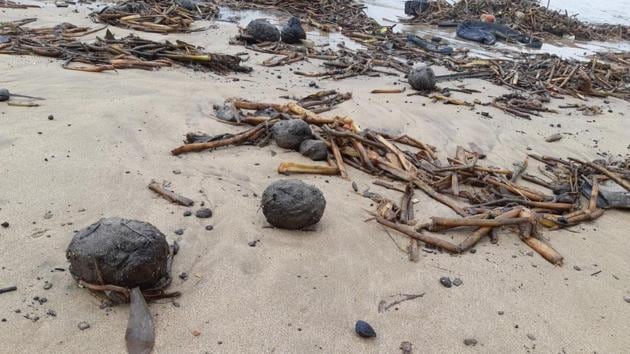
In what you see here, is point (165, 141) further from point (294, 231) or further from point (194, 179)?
point (294, 231)

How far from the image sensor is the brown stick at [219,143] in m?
4.68

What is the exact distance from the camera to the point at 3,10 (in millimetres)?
9930

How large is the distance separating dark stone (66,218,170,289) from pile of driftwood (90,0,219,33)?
26.4 ft

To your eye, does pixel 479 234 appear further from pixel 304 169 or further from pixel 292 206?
pixel 304 169

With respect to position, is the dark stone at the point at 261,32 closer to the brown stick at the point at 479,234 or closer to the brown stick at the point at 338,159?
the brown stick at the point at 338,159

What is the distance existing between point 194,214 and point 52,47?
208 inches

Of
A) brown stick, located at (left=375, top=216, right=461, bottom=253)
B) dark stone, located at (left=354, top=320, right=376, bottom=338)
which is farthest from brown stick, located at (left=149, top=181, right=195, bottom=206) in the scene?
dark stone, located at (left=354, top=320, right=376, bottom=338)

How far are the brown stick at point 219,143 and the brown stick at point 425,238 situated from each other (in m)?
Result: 1.83

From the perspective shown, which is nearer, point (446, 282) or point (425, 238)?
point (446, 282)

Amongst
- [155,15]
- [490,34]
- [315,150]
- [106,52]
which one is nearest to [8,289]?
[315,150]

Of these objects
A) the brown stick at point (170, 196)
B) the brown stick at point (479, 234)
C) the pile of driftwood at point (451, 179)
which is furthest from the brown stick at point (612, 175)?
the brown stick at point (170, 196)

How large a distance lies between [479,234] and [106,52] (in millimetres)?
6216

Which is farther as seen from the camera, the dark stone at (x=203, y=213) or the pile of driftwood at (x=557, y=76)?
the pile of driftwood at (x=557, y=76)

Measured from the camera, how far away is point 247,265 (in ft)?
10.5
